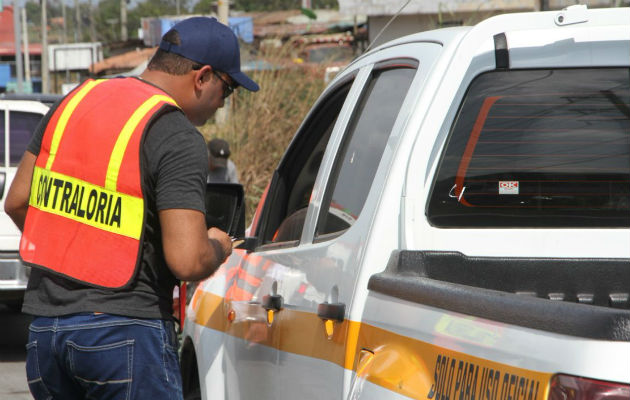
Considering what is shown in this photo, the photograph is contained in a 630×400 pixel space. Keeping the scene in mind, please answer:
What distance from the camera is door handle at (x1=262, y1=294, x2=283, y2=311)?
3496 millimetres

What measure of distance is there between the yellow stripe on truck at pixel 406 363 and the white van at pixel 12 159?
5.18 metres

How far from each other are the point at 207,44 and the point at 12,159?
659cm

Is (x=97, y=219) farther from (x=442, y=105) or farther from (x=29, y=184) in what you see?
(x=442, y=105)

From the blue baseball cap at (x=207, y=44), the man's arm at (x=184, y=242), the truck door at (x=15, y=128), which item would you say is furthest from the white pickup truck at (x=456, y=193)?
the truck door at (x=15, y=128)

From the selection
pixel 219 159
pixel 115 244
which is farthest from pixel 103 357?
pixel 219 159

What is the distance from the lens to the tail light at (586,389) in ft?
5.63

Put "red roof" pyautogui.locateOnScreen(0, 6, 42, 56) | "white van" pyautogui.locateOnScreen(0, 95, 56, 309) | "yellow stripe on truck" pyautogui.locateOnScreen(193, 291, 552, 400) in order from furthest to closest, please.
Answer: "red roof" pyautogui.locateOnScreen(0, 6, 42, 56) < "white van" pyautogui.locateOnScreen(0, 95, 56, 309) < "yellow stripe on truck" pyautogui.locateOnScreen(193, 291, 552, 400)

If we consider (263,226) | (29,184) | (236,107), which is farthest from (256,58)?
(29,184)

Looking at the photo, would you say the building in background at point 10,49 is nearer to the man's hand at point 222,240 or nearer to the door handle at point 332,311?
the man's hand at point 222,240

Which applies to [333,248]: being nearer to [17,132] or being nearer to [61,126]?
[61,126]

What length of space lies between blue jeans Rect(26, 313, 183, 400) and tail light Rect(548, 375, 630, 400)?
4.23 feet

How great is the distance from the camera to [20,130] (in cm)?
934

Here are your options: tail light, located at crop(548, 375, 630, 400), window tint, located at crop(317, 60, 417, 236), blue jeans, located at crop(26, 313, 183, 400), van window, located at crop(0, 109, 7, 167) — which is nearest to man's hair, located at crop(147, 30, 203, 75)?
window tint, located at crop(317, 60, 417, 236)

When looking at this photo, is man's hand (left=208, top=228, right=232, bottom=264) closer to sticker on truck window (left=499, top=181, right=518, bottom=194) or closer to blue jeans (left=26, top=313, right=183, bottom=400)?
blue jeans (left=26, top=313, right=183, bottom=400)
